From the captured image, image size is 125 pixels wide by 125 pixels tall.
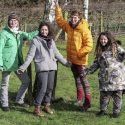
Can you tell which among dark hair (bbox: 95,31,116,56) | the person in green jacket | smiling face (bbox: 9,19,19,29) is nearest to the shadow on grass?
the person in green jacket

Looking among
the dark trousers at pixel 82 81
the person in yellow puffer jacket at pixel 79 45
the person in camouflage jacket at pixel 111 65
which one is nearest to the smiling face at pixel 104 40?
the person in camouflage jacket at pixel 111 65

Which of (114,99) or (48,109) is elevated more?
(114,99)

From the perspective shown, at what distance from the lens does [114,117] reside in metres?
7.35

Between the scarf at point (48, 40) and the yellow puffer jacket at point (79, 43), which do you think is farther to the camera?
the yellow puffer jacket at point (79, 43)

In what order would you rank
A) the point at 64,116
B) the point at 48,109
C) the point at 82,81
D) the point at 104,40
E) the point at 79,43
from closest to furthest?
the point at 104,40 → the point at 64,116 → the point at 48,109 → the point at 79,43 → the point at 82,81

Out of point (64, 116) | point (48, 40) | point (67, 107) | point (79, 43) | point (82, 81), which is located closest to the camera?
point (48, 40)

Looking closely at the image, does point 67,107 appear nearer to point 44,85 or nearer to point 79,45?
point 44,85

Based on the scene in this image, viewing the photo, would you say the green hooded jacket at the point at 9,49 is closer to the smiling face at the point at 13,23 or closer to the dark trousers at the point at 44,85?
the smiling face at the point at 13,23

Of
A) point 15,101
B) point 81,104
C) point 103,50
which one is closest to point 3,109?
point 15,101

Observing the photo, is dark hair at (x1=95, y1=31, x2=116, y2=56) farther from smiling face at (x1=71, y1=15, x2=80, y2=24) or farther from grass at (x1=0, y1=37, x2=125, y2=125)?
grass at (x1=0, y1=37, x2=125, y2=125)

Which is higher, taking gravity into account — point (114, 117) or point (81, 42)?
point (81, 42)

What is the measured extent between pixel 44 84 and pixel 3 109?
936mm

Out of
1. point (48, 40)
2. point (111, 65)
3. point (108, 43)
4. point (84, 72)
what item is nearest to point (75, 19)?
point (48, 40)

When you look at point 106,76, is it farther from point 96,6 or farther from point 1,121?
point 96,6
